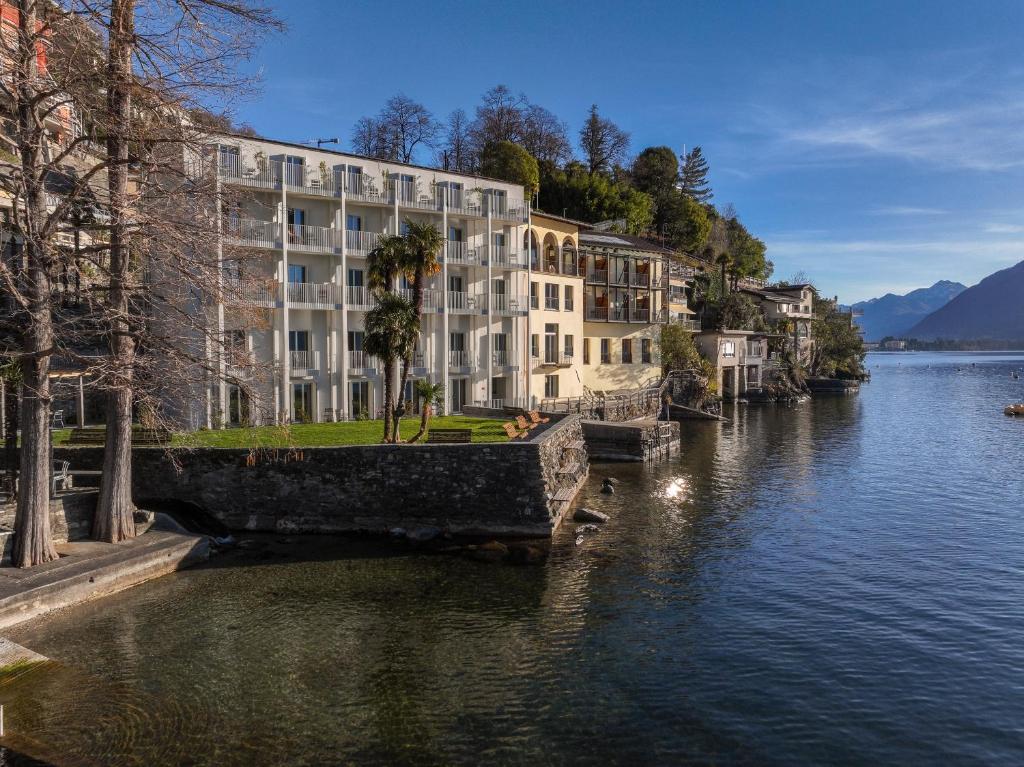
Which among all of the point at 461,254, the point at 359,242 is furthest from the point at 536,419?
the point at 359,242

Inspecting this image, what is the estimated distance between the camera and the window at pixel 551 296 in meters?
55.9

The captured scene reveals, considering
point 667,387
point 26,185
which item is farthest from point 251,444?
point 667,387

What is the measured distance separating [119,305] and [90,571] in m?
7.43

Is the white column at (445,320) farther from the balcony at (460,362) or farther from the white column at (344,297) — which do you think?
the white column at (344,297)

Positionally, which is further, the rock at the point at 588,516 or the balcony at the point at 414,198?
the balcony at the point at 414,198

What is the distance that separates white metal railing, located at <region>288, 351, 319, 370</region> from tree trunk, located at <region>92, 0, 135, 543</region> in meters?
19.3

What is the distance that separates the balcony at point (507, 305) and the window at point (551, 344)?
4.48 meters

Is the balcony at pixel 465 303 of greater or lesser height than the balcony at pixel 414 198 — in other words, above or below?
below

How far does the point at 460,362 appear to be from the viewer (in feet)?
162

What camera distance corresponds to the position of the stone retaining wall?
88.7ft

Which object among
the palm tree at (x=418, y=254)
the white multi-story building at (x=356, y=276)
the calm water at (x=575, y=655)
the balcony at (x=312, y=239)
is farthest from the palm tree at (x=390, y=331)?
the balcony at (x=312, y=239)

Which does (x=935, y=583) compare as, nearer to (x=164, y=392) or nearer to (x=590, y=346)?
(x=164, y=392)

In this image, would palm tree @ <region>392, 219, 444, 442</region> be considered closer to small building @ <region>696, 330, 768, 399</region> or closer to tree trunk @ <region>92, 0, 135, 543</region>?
tree trunk @ <region>92, 0, 135, 543</region>

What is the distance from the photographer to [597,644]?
1738 centimetres
